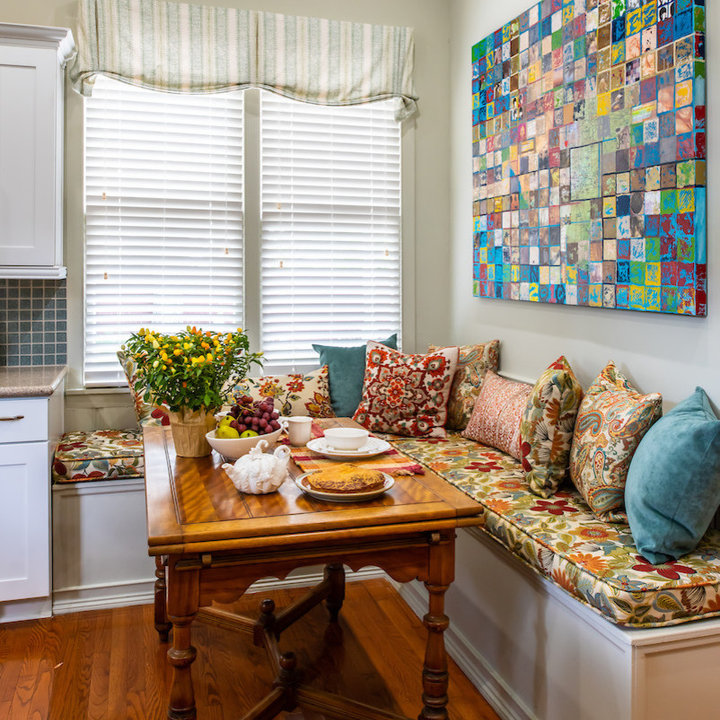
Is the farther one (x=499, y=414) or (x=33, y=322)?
(x=33, y=322)

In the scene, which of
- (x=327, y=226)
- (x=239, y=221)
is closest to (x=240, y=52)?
(x=239, y=221)

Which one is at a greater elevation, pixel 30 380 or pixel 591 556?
pixel 30 380

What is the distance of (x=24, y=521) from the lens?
2928 mm

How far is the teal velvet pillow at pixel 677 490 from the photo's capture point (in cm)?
189

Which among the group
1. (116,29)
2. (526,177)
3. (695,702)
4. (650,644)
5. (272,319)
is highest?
(116,29)

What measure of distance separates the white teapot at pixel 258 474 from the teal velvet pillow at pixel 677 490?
0.94 meters

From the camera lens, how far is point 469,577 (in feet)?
8.61

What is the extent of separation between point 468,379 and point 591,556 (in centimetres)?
158

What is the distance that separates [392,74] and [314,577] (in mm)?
2482

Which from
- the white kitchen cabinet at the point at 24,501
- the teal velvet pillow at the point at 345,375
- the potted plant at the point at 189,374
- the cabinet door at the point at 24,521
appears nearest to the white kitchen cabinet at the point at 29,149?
the white kitchen cabinet at the point at 24,501

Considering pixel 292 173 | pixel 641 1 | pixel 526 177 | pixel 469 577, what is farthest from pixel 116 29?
pixel 469 577

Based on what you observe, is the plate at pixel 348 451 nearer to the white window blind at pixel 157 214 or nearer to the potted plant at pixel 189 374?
the potted plant at pixel 189 374

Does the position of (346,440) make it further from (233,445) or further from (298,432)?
(233,445)

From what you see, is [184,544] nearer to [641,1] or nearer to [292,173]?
[641,1]
